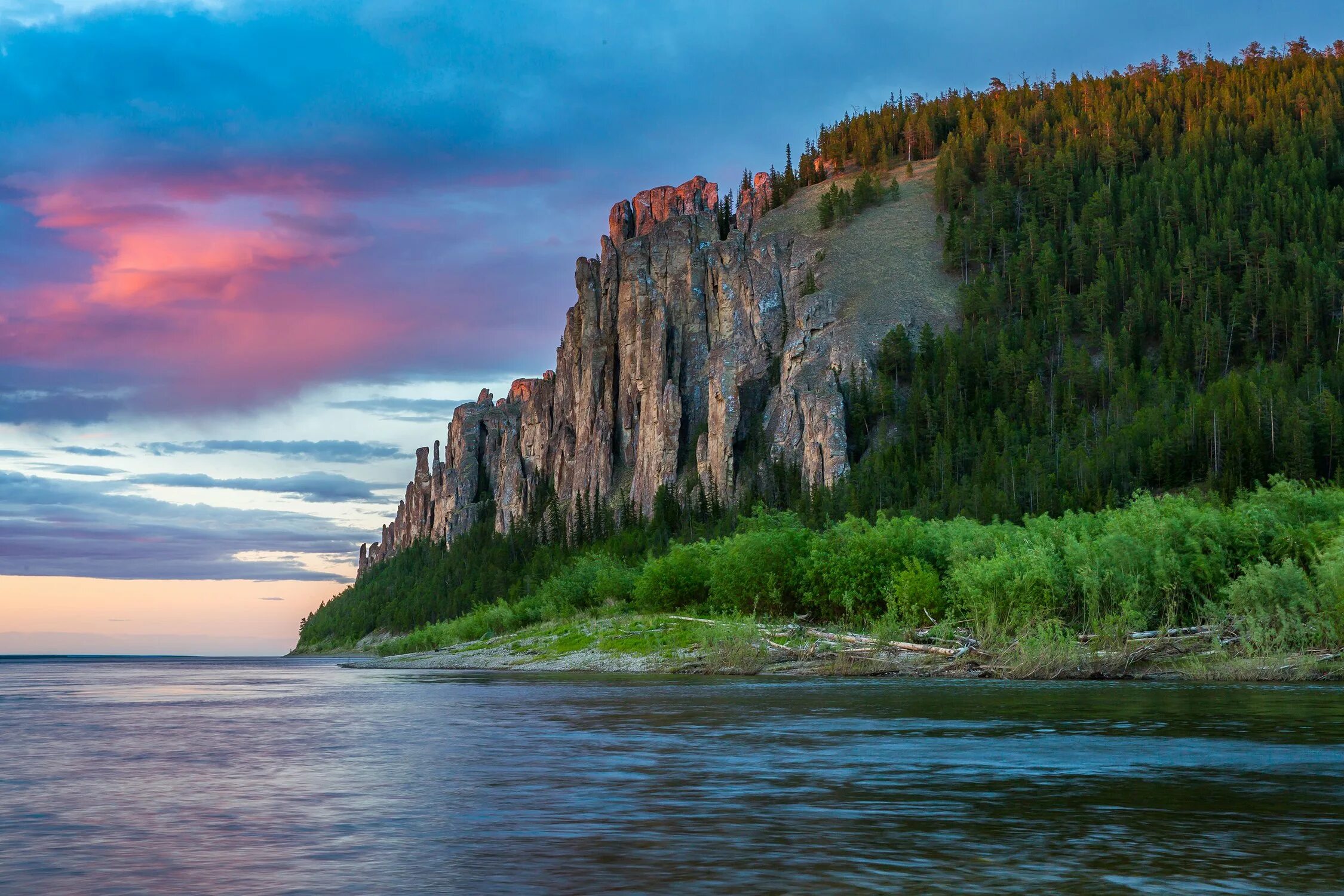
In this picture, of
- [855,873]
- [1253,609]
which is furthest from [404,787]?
[1253,609]

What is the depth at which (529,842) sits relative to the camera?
15906 mm

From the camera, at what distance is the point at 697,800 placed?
19.7m

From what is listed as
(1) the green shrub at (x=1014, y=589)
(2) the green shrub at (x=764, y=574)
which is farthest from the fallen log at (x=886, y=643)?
(2) the green shrub at (x=764, y=574)

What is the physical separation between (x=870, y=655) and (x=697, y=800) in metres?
46.4

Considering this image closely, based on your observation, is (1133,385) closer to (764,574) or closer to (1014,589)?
(764,574)

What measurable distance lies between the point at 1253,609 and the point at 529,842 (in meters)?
49.5

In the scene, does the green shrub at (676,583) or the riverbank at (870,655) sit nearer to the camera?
the riverbank at (870,655)

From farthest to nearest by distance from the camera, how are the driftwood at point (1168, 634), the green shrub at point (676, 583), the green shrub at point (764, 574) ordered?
the green shrub at point (676, 583)
the green shrub at point (764, 574)
the driftwood at point (1168, 634)

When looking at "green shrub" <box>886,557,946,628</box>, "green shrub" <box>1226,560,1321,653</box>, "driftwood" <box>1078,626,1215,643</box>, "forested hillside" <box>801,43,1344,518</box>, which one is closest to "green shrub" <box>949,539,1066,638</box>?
"green shrub" <box>886,557,946,628</box>

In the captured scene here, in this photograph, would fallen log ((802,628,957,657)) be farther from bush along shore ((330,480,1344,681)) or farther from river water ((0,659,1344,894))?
river water ((0,659,1344,894))

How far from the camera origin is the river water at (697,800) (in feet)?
45.4

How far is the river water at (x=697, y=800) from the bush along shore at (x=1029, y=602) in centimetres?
1489

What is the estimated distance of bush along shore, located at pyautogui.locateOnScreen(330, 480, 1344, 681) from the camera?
54.7 metres

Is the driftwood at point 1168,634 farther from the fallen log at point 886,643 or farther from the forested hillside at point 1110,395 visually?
the forested hillside at point 1110,395
